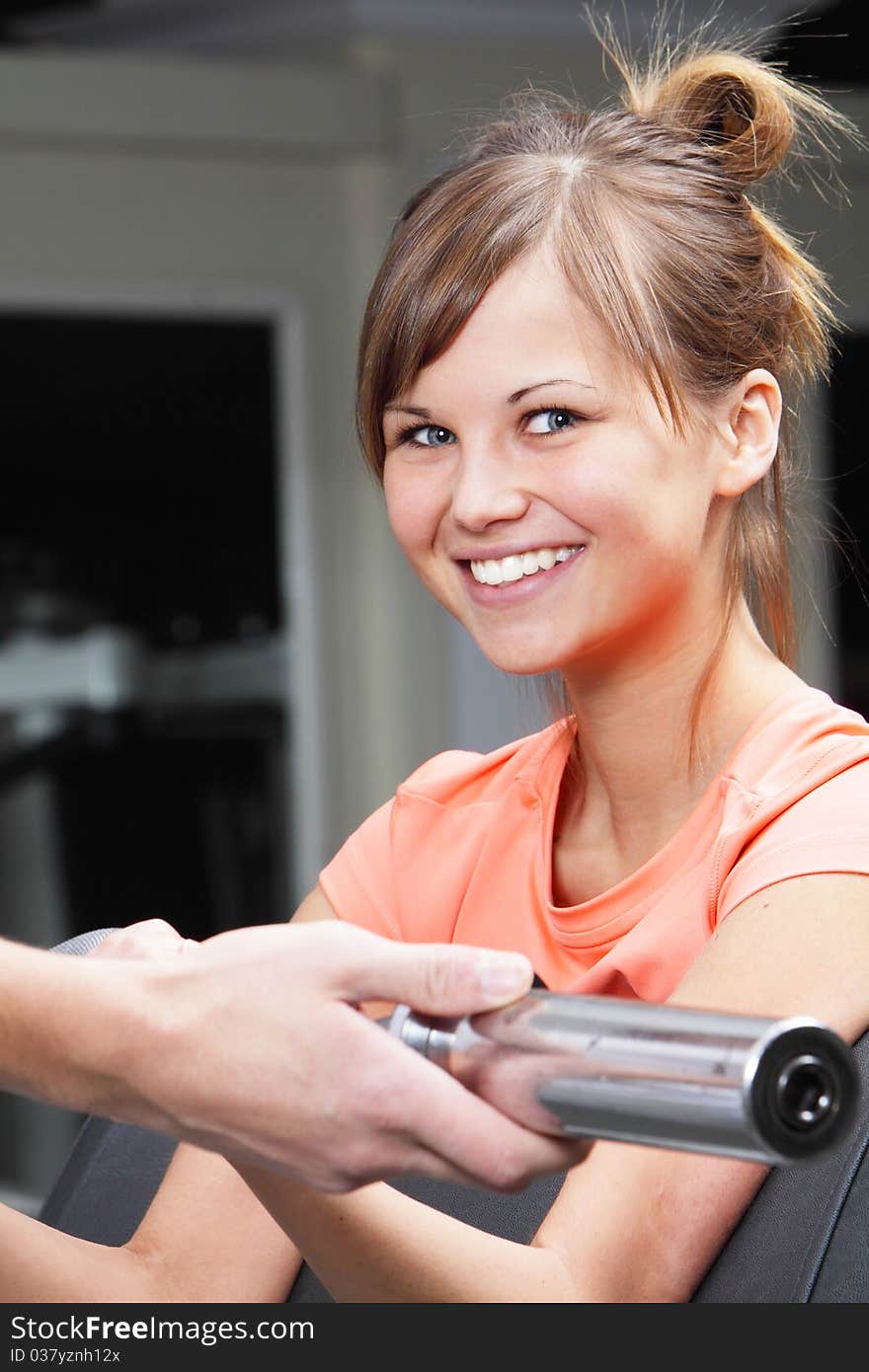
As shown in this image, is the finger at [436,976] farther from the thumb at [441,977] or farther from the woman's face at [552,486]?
the woman's face at [552,486]

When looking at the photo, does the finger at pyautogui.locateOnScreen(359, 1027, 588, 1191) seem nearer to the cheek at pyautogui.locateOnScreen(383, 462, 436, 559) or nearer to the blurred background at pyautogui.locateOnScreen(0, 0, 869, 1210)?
the cheek at pyautogui.locateOnScreen(383, 462, 436, 559)

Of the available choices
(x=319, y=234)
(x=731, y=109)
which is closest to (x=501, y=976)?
(x=731, y=109)

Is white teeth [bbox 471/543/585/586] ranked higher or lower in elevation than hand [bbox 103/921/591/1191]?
higher

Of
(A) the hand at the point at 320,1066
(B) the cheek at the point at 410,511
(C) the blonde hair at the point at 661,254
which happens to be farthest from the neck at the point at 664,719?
(A) the hand at the point at 320,1066

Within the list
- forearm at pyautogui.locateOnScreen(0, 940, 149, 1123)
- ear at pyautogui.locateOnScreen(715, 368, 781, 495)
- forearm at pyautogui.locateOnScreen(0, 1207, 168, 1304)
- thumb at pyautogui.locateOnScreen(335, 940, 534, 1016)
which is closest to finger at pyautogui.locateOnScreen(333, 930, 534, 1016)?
thumb at pyautogui.locateOnScreen(335, 940, 534, 1016)

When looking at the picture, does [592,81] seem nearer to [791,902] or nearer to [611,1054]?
[791,902]

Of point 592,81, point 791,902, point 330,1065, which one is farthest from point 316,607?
point 330,1065

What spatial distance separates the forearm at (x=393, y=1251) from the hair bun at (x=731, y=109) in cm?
80

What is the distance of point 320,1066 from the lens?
72 centimetres

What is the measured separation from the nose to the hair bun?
0.31 m

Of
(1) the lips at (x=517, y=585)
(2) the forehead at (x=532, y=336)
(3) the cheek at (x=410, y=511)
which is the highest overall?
(2) the forehead at (x=532, y=336)

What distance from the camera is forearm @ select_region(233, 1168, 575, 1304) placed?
0.89 metres

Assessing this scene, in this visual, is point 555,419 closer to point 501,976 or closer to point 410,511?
point 410,511

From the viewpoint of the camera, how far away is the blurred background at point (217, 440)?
4.34 metres
